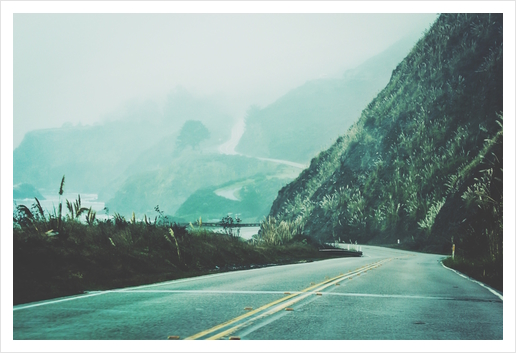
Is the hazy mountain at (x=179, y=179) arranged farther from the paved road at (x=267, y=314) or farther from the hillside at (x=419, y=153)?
the hillside at (x=419, y=153)

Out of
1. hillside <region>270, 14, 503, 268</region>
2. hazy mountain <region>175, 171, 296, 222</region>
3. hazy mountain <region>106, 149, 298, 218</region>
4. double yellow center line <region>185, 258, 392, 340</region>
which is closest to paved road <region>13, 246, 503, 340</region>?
double yellow center line <region>185, 258, 392, 340</region>

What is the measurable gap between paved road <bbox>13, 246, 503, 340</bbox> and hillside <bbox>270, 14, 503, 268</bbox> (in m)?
32.5

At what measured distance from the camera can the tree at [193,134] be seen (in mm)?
24438

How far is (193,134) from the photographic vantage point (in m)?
25.1

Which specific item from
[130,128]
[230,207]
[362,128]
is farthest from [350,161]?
[130,128]

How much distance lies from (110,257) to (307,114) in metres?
29.7

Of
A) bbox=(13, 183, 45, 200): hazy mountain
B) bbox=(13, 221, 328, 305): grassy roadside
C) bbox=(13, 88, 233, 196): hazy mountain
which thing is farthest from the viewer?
bbox=(13, 88, 233, 196): hazy mountain

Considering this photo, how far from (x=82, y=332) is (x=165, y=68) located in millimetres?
13622

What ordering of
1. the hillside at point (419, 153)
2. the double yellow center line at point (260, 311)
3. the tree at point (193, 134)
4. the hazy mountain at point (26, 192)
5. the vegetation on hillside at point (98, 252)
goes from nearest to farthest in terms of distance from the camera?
the double yellow center line at point (260, 311) < the vegetation on hillside at point (98, 252) < the hazy mountain at point (26, 192) < the tree at point (193, 134) < the hillside at point (419, 153)

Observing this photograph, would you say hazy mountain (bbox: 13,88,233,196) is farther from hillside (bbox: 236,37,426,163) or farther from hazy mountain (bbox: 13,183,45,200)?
hillside (bbox: 236,37,426,163)

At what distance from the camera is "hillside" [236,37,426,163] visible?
103 feet

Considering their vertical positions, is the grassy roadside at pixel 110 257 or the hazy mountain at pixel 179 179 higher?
the hazy mountain at pixel 179 179

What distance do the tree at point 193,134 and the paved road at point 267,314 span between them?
39.5 ft

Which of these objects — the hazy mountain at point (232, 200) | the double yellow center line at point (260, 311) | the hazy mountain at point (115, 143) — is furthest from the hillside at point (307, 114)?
the double yellow center line at point (260, 311)
